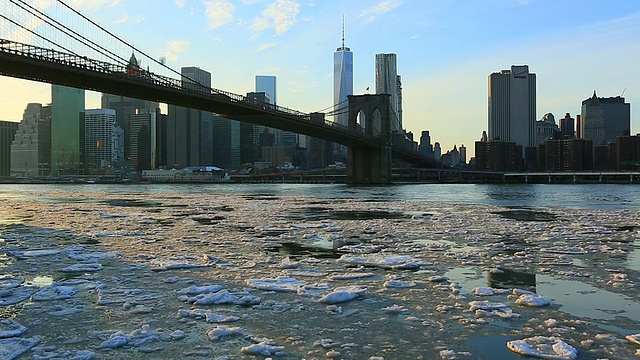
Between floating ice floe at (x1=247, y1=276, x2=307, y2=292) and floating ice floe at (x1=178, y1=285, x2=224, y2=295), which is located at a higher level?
floating ice floe at (x1=178, y1=285, x2=224, y2=295)

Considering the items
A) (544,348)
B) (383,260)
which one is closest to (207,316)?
(544,348)

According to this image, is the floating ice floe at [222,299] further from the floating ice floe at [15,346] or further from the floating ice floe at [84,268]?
the floating ice floe at [84,268]

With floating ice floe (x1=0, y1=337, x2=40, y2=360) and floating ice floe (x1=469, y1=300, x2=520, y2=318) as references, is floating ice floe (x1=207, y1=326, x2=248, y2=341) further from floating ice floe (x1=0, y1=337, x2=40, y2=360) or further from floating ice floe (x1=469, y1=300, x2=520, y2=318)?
floating ice floe (x1=469, y1=300, x2=520, y2=318)

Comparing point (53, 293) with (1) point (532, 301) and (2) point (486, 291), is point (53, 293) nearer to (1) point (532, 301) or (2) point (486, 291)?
(2) point (486, 291)

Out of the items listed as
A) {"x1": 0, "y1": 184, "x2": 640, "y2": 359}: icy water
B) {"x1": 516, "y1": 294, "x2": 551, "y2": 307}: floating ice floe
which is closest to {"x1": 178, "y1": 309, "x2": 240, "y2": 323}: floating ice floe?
{"x1": 0, "y1": 184, "x2": 640, "y2": 359}: icy water

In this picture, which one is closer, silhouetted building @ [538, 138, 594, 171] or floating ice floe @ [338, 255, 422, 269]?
floating ice floe @ [338, 255, 422, 269]

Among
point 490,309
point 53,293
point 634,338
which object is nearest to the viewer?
point 634,338
